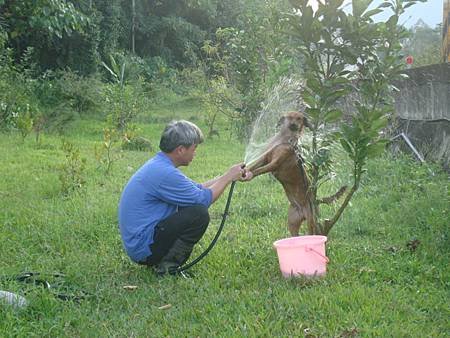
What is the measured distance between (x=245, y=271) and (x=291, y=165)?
83cm

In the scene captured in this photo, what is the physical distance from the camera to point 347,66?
166 inches

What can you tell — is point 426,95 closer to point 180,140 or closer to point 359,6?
point 359,6

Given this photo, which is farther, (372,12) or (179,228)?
(179,228)

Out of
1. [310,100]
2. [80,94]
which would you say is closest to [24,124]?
[80,94]

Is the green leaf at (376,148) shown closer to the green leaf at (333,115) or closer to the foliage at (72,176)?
the green leaf at (333,115)

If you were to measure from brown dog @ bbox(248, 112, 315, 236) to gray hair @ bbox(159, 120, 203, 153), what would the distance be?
1.54 ft

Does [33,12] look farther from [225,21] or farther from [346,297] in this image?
[225,21]

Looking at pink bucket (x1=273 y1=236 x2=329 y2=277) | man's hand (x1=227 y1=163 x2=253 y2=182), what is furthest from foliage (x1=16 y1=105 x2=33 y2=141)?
pink bucket (x1=273 y1=236 x2=329 y2=277)

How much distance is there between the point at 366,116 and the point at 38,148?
729cm

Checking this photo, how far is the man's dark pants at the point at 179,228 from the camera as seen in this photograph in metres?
4.08

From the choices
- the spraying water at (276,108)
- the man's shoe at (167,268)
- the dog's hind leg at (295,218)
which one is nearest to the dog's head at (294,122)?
the spraying water at (276,108)

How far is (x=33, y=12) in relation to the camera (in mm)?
6273

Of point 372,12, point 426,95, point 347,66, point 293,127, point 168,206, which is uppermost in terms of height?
point 372,12

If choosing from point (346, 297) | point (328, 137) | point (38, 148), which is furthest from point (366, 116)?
point (38, 148)
